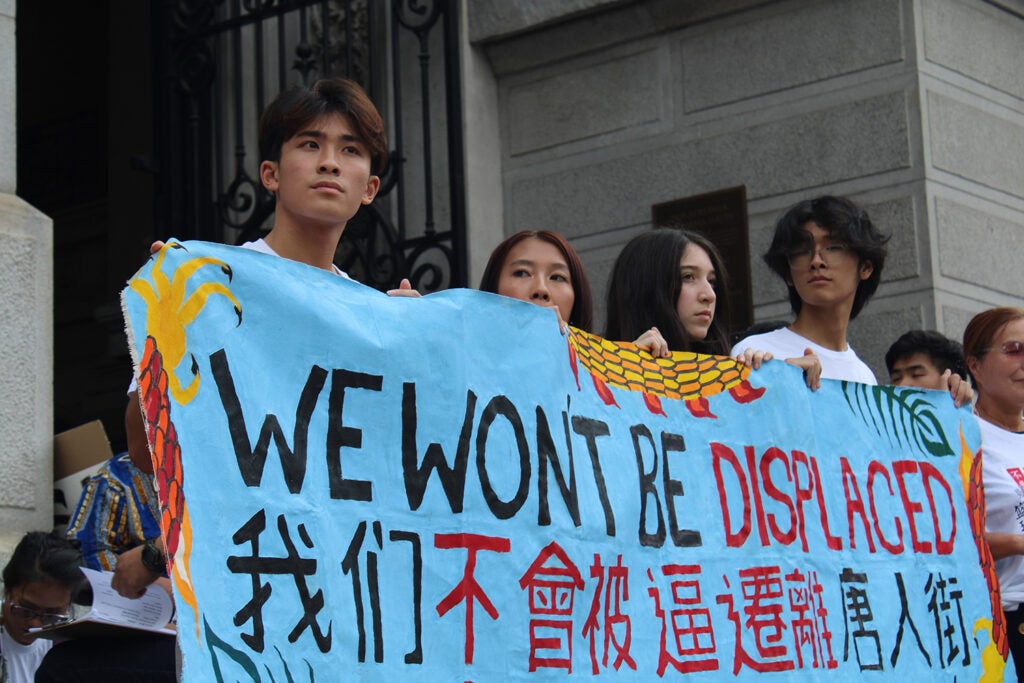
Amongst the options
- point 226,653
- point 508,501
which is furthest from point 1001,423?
point 226,653

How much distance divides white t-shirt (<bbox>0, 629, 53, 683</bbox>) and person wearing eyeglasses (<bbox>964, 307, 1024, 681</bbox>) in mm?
2983

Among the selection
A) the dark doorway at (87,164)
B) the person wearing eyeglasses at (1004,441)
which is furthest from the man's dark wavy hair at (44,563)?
the dark doorway at (87,164)

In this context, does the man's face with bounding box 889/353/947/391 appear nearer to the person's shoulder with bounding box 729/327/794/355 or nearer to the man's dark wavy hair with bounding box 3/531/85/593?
the person's shoulder with bounding box 729/327/794/355

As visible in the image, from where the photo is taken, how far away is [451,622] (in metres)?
3.18

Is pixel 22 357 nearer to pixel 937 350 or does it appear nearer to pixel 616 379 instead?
pixel 616 379

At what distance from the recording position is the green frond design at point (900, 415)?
14.9ft

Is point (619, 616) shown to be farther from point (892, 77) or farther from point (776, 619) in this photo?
point (892, 77)

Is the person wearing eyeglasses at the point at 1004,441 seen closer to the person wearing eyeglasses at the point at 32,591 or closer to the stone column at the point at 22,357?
the person wearing eyeglasses at the point at 32,591

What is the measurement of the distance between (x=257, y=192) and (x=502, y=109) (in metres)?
1.34

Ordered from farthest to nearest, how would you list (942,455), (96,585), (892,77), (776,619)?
(892,77), (942,455), (96,585), (776,619)

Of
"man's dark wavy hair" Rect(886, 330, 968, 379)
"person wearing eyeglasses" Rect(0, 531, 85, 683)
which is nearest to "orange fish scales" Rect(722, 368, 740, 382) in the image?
"man's dark wavy hair" Rect(886, 330, 968, 379)

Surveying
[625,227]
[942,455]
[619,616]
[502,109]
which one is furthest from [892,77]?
[619,616]

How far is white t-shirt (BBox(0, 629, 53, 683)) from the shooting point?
4867mm

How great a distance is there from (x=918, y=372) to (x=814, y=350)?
1143 mm
